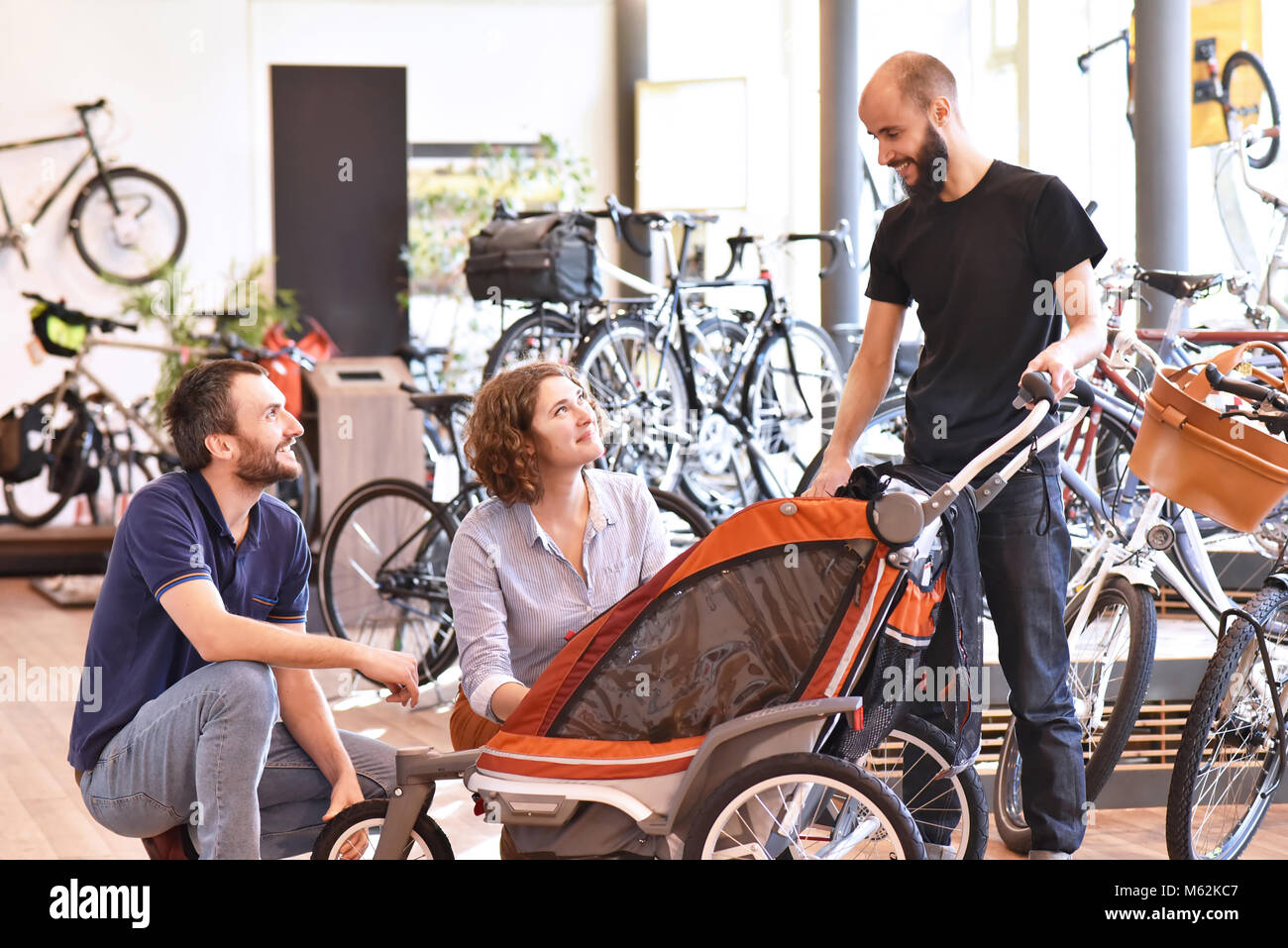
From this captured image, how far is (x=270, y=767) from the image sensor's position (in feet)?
7.68

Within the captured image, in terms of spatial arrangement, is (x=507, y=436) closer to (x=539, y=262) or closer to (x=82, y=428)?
(x=539, y=262)

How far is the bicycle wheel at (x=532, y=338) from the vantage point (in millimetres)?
5449

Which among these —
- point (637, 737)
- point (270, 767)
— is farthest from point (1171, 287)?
point (270, 767)

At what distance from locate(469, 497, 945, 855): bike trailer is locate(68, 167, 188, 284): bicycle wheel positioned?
26.3 ft

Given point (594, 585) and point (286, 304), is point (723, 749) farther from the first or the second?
point (286, 304)

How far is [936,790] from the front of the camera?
246cm

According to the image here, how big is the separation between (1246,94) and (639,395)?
2355mm

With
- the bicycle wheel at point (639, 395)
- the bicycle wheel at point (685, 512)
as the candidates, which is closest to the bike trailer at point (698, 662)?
the bicycle wheel at point (685, 512)

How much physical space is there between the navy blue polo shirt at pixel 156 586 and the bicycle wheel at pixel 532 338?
3.05 m

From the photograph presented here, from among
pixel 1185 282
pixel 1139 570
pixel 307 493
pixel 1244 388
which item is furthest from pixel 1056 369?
pixel 307 493

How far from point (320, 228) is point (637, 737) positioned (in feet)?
26.5

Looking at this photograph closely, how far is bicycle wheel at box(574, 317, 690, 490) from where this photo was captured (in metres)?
5.29

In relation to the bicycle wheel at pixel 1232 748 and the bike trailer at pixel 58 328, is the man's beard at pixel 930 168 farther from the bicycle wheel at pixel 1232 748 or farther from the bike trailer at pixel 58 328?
the bike trailer at pixel 58 328

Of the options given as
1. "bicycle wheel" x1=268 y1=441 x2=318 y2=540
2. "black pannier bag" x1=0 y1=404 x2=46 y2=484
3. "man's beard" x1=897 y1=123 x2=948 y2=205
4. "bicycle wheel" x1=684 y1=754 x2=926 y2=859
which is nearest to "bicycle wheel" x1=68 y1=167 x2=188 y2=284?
"black pannier bag" x1=0 y1=404 x2=46 y2=484
